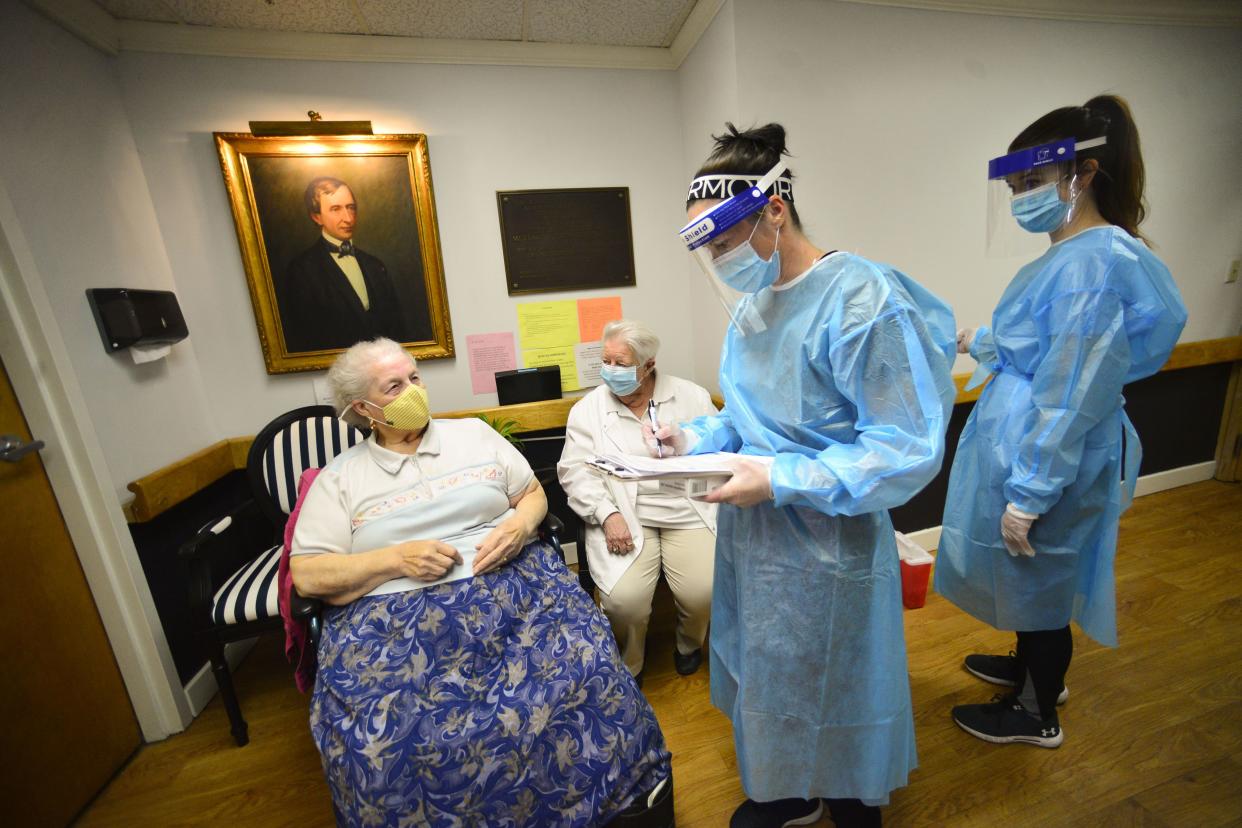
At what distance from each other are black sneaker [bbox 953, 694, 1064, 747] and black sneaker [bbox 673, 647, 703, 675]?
85 centimetres

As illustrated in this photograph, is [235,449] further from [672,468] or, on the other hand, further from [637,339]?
[672,468]

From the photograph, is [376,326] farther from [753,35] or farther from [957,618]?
[957,618]

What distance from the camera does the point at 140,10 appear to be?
1705mm

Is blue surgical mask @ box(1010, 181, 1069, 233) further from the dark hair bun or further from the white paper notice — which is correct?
the white paper notice

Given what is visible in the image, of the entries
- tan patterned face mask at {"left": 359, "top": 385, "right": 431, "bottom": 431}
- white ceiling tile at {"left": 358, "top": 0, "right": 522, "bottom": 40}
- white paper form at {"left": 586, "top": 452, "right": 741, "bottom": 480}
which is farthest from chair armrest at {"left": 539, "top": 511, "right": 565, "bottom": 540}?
white ceiling tile at {"left": 358, "top": 0, "right": 522, "bottom": 40}

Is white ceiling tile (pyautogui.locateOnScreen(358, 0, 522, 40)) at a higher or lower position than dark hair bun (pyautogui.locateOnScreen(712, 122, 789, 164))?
higher

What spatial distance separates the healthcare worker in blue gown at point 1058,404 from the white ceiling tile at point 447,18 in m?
1.87

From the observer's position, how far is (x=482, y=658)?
3.84 ft

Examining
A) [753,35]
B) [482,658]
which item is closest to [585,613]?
[482,658]

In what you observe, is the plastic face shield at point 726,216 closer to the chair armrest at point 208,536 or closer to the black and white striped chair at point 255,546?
the black and white striped chair at point 255,546

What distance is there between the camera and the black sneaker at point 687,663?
180 centimetres

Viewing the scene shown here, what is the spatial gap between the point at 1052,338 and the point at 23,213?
2853 millimetres

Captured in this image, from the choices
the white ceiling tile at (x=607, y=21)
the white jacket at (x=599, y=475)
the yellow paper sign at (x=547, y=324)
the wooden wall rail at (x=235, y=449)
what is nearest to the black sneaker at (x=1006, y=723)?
the white jacket at (x=599, y=475)

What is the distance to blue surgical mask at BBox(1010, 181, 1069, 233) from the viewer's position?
1.18 metres
